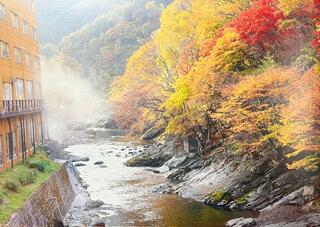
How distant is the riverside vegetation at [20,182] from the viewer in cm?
1898

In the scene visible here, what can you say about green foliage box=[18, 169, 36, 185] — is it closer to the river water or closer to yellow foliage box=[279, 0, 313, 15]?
the river water

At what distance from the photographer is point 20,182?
78.0 feet

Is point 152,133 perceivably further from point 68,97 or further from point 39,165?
point 68,97

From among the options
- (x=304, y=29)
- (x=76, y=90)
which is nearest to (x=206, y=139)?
(x=304, y=29)

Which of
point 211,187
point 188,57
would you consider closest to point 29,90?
point 188,57

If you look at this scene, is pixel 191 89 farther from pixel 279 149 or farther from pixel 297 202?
pixel 297 202

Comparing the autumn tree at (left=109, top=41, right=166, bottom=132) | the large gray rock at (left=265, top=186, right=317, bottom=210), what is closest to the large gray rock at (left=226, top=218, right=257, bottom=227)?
the large gray rock at (left=265, top=186, right=317, bottom=210)

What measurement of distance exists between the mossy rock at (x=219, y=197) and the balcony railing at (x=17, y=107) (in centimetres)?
1434

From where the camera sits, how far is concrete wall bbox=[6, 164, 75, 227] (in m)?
19.2

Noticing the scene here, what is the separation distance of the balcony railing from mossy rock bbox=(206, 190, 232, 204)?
1434 centimetres

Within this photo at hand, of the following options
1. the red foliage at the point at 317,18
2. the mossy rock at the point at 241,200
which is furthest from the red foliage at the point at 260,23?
the mossy rock at the point at 241,200

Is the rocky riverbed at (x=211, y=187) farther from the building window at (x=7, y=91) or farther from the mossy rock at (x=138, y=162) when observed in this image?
the building window at (x=7, y=91)

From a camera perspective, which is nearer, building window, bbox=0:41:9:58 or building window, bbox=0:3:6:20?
building window, bbox=0:41:9:58

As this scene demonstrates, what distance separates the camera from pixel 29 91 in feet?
126
